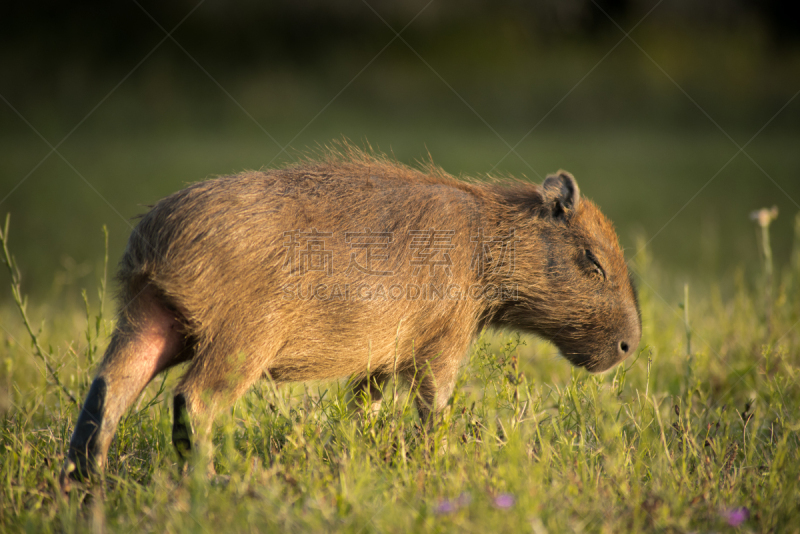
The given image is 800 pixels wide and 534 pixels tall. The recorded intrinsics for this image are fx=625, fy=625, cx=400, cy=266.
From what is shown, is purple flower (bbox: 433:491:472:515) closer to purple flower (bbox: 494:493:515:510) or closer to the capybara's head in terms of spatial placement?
purple flower (bbox: 494:493:515:510)

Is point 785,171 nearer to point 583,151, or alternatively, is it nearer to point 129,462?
point 583,151

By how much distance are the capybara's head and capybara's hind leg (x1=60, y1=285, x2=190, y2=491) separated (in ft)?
5.59

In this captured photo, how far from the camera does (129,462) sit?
A: 107 inches

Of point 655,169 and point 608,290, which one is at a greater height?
point 655,169

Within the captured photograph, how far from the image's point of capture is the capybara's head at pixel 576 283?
10.5 feet

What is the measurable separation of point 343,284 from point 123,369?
958mm

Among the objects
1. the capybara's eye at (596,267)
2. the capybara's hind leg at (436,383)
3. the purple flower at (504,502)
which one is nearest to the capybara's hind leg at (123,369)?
the capybara's hind leg at (436,383)

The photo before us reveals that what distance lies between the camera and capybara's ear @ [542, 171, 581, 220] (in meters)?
3.18

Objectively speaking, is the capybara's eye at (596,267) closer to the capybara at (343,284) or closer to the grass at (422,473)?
the capybara at (343,284)

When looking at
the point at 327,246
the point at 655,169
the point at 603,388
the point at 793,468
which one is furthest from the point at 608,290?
the point at 655,169

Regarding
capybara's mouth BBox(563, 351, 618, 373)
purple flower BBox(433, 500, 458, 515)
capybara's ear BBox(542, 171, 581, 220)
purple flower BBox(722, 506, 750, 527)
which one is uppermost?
capybara's ear BBox(542, 171, 581, 220)

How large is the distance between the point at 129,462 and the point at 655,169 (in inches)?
324

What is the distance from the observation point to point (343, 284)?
2.67 metres

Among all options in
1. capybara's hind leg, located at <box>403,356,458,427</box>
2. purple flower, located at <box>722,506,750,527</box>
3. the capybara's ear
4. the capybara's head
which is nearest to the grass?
purple flower, located at <box>722,506,750,527</box>
